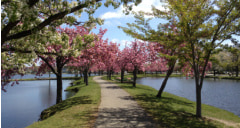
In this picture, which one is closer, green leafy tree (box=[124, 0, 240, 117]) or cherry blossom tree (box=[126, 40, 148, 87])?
green leafy tree (box=[124, 0, 240, 117])

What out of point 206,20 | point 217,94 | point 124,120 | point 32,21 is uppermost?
point 206,20

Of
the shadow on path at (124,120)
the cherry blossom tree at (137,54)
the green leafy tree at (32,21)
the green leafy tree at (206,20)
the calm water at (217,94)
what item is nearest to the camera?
the green leafy tree at (32,21)

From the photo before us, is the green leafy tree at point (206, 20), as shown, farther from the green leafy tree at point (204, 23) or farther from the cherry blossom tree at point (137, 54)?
the cherry blossom tree at point (137, 54)

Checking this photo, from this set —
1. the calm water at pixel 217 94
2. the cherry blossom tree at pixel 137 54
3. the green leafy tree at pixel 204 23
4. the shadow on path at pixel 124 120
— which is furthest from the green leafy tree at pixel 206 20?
the cherry blossom tree at pixel 137 54

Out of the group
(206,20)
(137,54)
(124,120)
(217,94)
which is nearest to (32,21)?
(124,120)

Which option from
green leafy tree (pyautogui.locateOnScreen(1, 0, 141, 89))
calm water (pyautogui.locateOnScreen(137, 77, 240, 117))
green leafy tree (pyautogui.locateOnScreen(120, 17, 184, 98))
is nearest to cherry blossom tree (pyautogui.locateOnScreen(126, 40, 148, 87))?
calm water (pyautogui.locateOnScreen(137, 77, 240, 117))

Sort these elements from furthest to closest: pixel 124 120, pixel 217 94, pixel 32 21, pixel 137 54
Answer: pixel 137 54
pixel 217 94
pixel 124 120
pixel 32 21

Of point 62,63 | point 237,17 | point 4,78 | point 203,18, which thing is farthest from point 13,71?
point 237,17

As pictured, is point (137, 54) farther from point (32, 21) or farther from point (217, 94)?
point (32, 21)

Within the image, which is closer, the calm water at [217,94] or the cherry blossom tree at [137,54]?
the calm water at [217,94]

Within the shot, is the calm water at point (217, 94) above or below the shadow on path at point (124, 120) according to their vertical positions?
below

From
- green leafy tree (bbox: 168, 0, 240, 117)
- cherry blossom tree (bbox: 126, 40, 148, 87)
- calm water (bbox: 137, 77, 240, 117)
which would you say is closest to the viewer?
green leafy tree (bbox: 168, 0, 240, 117)

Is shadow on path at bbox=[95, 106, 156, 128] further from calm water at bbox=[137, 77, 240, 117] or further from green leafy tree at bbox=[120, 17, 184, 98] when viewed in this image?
calm water at bbox=[137, 77, 240, 117]

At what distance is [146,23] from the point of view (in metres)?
12.0
